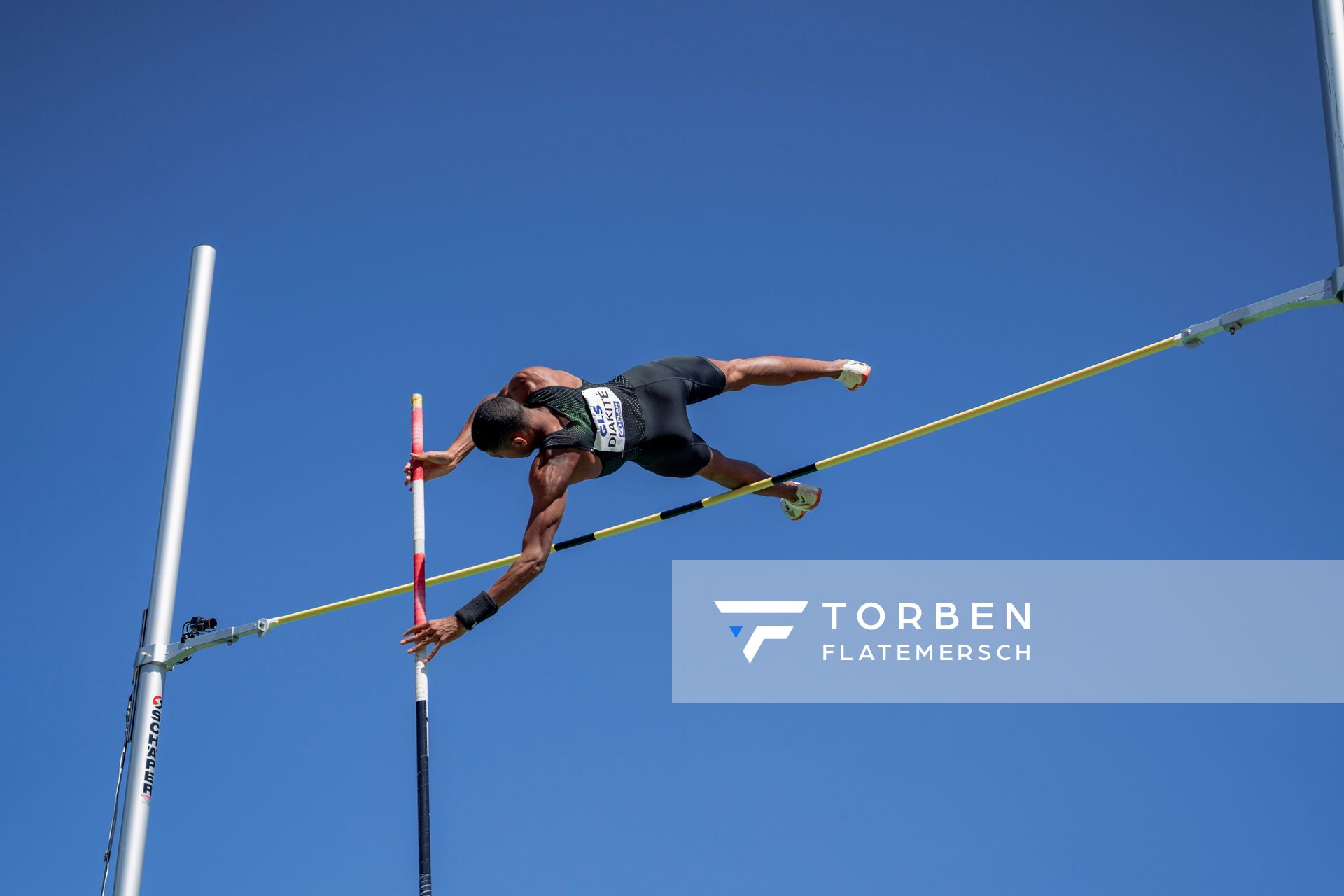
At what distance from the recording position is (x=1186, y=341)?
8.76 meters

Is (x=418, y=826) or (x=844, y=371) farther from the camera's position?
(x=844, y=371)

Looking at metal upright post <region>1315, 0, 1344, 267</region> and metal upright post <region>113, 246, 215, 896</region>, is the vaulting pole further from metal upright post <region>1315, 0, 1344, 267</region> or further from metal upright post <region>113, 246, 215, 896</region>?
metal upright post <region>1315, 0, 1344, 267</region>

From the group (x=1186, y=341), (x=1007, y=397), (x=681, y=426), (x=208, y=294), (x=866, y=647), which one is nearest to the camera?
(x=1186, y=341)

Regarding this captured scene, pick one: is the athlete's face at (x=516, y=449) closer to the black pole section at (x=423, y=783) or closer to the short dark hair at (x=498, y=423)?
the short dark hair at (x=498, y=423)

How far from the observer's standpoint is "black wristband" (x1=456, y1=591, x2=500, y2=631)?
8.94 m

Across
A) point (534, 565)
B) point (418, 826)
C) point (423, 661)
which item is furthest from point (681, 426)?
point (418, 826)

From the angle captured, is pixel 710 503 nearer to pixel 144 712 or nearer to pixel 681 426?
pixel 681 426

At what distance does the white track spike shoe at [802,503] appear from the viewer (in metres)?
11.6

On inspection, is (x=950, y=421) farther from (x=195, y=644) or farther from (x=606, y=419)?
(x=195, y=644)

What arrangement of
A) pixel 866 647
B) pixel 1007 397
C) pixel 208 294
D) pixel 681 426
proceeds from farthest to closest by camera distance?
pixel 866 647
pixel 208 294
pixel 681 426
pixel 1007 397

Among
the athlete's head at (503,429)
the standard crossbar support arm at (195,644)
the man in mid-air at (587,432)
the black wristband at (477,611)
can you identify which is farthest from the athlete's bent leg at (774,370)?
the standard crossbar support arm at (195,644)

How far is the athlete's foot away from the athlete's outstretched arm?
191cm

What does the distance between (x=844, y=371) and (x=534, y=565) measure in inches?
104

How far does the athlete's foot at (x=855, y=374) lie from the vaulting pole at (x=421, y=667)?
2831mm
